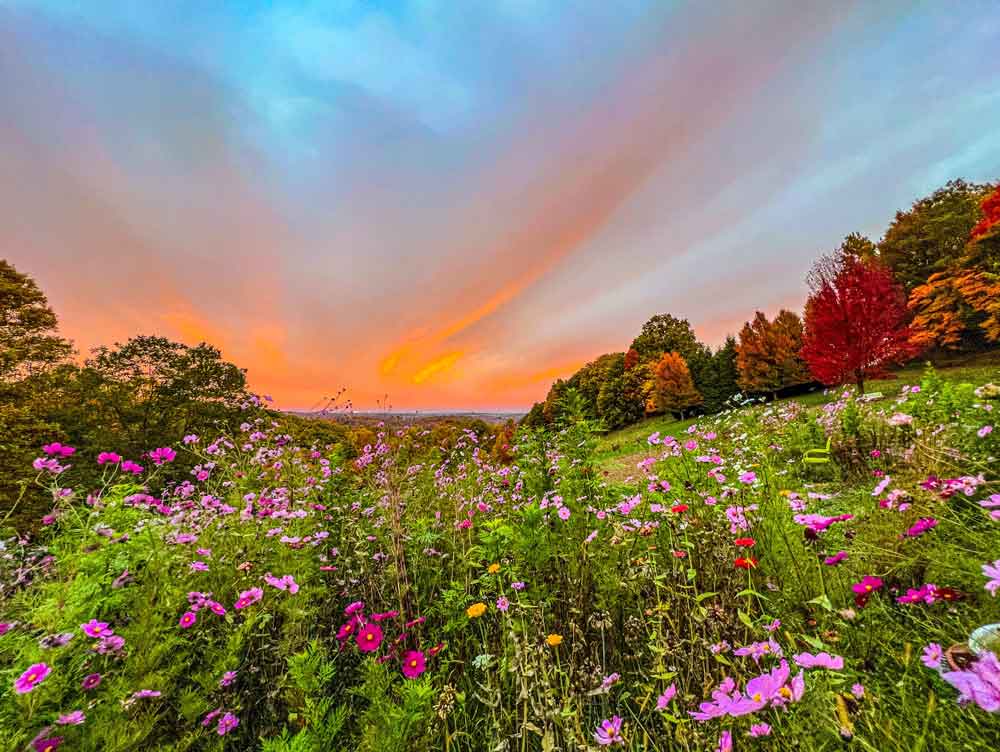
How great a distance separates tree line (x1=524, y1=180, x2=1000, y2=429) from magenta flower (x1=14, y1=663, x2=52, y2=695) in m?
11.4

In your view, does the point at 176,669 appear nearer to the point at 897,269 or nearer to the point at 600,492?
the point at 600,492

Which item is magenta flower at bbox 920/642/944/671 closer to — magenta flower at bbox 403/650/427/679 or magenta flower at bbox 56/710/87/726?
magenta flower at bbox 403/650/427/679

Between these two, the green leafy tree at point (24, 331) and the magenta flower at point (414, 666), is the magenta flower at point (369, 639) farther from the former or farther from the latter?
the green leafy tree at point (24, 331)

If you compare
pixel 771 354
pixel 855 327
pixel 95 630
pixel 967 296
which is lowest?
pixel 95 630

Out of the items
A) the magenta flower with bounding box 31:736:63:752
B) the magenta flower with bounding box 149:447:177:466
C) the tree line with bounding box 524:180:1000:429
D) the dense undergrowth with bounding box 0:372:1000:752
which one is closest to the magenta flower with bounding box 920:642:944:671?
the dense undergrowth with bounding box 0:372:1000:752

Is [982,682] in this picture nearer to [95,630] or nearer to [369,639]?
[369,639]

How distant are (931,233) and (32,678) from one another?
41.2 m

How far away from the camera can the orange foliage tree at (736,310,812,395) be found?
902 inches

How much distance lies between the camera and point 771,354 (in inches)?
925

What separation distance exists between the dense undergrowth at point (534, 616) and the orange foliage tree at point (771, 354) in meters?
23.1

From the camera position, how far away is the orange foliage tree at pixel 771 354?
22922mm

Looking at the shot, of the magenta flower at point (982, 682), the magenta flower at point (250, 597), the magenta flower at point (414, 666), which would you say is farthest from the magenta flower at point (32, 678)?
the magenta flower at point (982, 682)


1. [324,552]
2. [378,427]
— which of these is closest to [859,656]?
[324,552]

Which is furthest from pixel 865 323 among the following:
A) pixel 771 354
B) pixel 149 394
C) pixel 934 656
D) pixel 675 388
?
pixel 149 394
